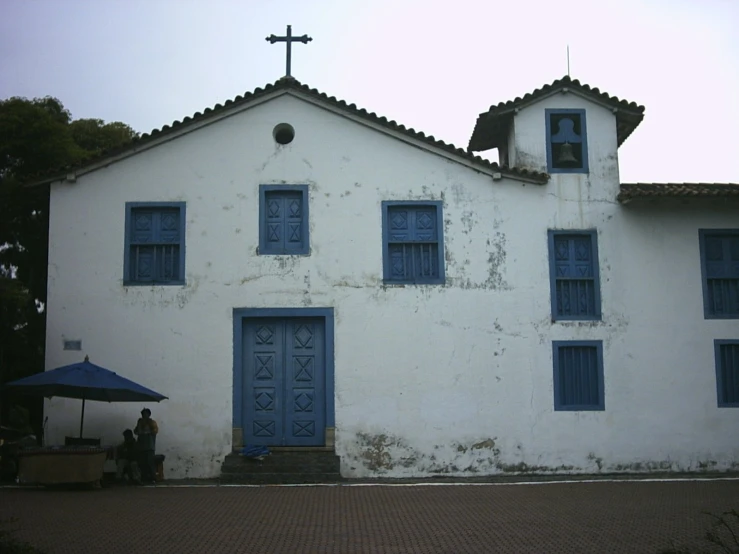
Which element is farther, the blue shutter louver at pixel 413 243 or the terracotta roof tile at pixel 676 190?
the blue shutter louver at pixel 413 243

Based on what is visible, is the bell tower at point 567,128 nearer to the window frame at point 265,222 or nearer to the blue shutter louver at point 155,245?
the window frame at point 265,222

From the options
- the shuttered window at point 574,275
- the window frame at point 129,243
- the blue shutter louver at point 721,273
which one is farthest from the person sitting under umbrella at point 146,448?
the blue shutter louver at point 721,273

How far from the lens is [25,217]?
857 inches

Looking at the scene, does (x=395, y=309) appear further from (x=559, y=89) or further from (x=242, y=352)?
(x=559, y=89)

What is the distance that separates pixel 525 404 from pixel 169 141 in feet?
27.4

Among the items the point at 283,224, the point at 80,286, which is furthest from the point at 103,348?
the point at 283,224

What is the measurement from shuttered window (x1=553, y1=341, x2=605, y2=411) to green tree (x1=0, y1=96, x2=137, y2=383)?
10977 mm

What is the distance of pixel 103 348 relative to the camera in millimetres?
17078

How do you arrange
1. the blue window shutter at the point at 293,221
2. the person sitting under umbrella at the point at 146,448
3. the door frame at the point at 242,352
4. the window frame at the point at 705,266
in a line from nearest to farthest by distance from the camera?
1. the person sitting under umbrella at the point at 146,448
2. the door frame at the point at 242,352
3. the blue window shutter at the point at 293,221
4. the window frame at the point at 705,266

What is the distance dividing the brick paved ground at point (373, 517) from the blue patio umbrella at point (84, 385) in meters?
1.54

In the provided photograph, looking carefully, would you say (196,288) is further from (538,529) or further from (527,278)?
(538,529)

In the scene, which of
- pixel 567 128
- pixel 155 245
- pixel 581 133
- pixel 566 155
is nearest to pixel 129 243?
pixel 155 245

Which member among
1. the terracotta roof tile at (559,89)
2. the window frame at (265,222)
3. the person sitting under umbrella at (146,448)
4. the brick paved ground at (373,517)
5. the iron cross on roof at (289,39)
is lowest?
the brick paved ground at (373,517)

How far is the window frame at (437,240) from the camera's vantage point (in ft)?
57.1
